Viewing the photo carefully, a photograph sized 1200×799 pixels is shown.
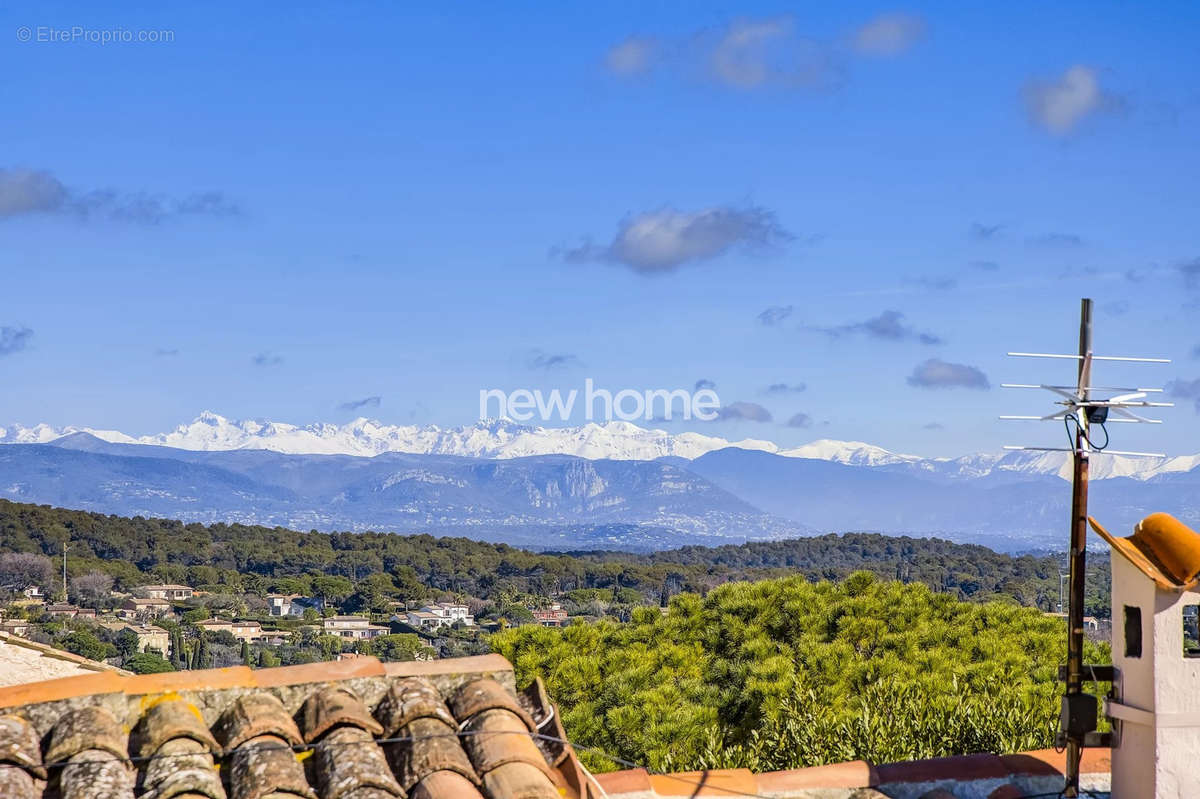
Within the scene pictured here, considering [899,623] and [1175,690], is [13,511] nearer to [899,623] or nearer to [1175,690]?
[899,623]

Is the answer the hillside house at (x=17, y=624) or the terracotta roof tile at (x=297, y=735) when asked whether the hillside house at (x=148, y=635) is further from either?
the terracotta roof tile at (x=297, y=735)

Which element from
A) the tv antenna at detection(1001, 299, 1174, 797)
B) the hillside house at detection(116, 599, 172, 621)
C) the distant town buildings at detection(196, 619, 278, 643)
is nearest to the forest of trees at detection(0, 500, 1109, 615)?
the hillside house at detection(116, 599, 172, 621)

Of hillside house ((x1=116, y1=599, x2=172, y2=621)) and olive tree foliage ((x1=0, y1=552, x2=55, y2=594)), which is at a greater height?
olive tree foliage ((x1=0, y1=552, x2=55, y2=594))

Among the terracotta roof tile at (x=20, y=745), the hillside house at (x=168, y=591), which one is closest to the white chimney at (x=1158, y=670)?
the terracotta roof tile at (x=20, y=745)

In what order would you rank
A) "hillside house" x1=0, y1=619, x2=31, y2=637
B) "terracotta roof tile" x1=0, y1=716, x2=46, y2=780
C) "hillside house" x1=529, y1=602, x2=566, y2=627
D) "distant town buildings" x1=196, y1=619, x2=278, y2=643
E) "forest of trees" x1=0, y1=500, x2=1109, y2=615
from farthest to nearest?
"forest of trees" x1=0, y1=500, x2=1109, y2=615, "hillside house" x1=529, y1=602, x2=566, y2=627, "distant town buildings" x1=196, y1=619, x2=278, y2=643, "hillside house" x1=0, y1=619, x2=31, y2=637, "terracotta roof tile" x1=0, y1=716, x2=46, y2=780

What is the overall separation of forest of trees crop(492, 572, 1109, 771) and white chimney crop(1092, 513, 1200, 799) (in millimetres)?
5284

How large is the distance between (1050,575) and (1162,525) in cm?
6774

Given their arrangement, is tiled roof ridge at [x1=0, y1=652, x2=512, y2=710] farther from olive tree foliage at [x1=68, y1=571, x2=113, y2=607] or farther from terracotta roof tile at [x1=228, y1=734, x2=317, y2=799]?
olive tree foliage at [x1=68, y1=571, x2=113, y2=607]

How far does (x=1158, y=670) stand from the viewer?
5074mm

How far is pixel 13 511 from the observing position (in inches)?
3472

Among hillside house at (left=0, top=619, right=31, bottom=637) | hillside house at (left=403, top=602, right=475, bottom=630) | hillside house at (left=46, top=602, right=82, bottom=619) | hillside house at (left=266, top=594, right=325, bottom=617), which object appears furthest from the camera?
hillside house at (left=266, top=594, right=325, bottom=617)

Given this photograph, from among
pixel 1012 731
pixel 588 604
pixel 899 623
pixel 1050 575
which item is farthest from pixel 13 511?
pixel 1012 731

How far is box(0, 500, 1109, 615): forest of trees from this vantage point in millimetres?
78312

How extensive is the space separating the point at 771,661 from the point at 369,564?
81.5 meters
